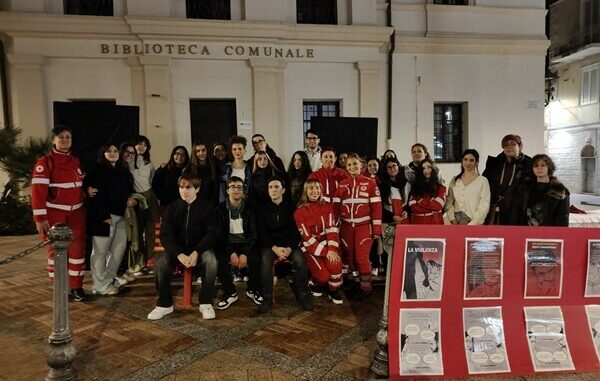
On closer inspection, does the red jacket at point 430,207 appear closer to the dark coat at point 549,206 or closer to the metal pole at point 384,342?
the dark coat at point 549,206

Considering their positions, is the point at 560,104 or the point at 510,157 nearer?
the point at 510,157

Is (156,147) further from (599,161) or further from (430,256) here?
(599,161)

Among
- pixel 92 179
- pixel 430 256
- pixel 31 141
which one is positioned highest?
pixel 31 141

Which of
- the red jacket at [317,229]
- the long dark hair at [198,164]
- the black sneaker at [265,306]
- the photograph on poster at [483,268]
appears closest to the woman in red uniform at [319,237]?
the red jacket at [317,229]

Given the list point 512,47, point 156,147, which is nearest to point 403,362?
point 156,147

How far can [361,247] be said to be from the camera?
5.07 metres

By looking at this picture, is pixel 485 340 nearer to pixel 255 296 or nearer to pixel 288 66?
pixel 255 296

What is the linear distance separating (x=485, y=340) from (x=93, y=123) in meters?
6.86

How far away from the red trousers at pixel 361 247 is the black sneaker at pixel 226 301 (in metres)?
1.53

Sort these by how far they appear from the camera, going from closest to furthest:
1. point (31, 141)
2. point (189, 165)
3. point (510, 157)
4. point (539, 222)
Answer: point (539, 222) < point (510, 157) < point (189, 165) < point (31, 141)

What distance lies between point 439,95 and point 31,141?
35.8 ft

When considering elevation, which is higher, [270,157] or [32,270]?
[270,157]

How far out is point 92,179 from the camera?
5199mm

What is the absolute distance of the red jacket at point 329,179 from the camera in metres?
5.30
